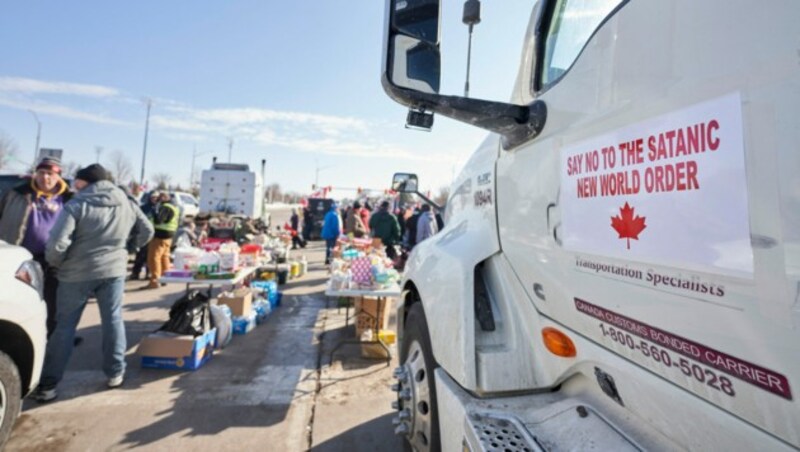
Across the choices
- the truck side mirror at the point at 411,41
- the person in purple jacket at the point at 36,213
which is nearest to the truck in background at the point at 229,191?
the person in purple jacket at the point at 36,213

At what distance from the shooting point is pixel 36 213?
12.7 ft

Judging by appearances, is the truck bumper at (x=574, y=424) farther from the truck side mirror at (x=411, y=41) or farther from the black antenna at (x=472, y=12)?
the black antenna at (x=472, y=12)

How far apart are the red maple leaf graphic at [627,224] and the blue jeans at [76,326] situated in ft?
13.1

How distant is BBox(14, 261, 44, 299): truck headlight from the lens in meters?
2.63

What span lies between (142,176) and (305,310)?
4138 centimetres

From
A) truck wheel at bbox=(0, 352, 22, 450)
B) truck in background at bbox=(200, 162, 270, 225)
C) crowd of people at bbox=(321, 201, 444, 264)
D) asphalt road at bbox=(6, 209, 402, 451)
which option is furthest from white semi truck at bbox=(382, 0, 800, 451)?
truck in background at bbox=(200, 162, 270, 225)

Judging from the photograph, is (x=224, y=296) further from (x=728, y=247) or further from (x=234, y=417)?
(x=728, y=247)

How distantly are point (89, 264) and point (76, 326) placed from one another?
1.99 feet

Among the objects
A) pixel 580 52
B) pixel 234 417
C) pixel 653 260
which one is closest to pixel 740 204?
pixel 653 260

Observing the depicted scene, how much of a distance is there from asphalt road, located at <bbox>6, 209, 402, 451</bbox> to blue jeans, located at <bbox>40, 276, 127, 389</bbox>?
23 cm

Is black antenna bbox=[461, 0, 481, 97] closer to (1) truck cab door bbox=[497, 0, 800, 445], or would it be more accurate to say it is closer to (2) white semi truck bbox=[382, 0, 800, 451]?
(2) white semi truck bbox=[382, 0, 800, 451]

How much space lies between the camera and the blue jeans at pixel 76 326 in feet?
10.8

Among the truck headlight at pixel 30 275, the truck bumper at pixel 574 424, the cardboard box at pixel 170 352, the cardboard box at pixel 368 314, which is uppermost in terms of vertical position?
the truck headlight at pixel 30 275

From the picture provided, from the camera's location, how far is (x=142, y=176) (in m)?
39.0
